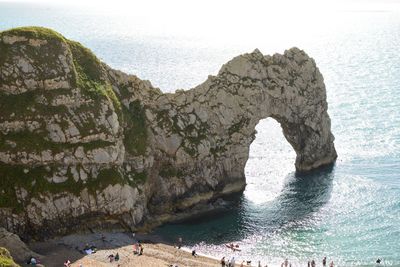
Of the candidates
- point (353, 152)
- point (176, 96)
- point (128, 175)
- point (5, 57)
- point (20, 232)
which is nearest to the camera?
point (20, 232)

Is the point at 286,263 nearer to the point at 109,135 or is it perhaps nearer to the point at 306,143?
the point at 109,135

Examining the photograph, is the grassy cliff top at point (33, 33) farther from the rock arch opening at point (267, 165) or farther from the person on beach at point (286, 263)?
the person on beach at point (286, 263)

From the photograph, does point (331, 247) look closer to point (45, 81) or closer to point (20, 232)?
point (20, 232)

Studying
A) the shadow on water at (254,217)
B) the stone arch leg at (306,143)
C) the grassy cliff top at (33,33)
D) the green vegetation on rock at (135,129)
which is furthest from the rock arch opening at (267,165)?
the grassy cliff top at (33,33)

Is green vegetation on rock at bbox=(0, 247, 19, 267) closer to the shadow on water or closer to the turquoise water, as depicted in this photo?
the shadow on water

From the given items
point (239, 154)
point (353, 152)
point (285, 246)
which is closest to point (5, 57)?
point (239, 154)

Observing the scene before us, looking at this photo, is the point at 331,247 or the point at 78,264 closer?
the point at 78,264
